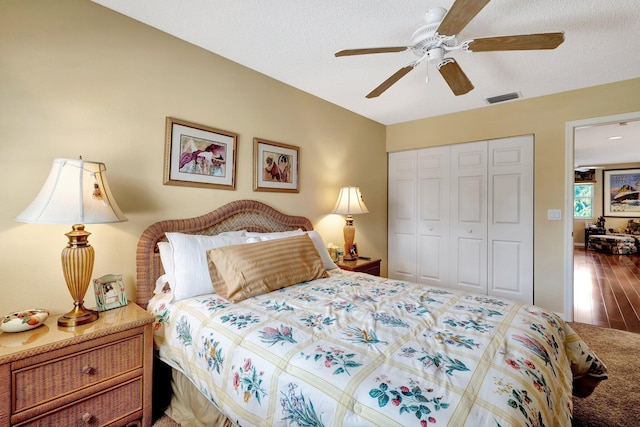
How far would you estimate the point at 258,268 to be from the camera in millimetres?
1873

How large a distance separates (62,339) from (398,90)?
3.22 m

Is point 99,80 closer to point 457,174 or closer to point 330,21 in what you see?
point 330,21

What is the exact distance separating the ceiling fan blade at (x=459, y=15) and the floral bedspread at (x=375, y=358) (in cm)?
144

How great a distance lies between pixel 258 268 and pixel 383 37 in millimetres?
1836

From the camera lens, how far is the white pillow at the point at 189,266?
5.79ft

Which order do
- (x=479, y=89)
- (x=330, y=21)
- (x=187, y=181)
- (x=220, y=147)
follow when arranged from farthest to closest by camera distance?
(x=479, y=89) < (x=220, y=147) < (x=187, y=181) < (x=330, y=21)

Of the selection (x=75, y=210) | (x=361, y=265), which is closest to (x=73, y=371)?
(x=75, y=210)

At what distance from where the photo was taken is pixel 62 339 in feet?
4.21

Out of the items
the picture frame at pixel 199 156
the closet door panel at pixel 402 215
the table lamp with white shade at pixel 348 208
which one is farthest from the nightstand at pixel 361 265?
the picture frame at pixel 199 156

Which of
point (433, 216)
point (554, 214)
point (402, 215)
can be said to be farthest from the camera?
point (402, 215)

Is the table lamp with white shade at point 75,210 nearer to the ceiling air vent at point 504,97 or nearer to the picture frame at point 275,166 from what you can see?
the picture frame at point 275,166

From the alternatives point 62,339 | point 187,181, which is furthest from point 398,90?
point 62,339

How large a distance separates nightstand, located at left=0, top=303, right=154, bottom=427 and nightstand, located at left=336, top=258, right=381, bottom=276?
1.87 meters

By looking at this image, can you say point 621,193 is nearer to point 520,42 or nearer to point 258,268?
point 520,42
